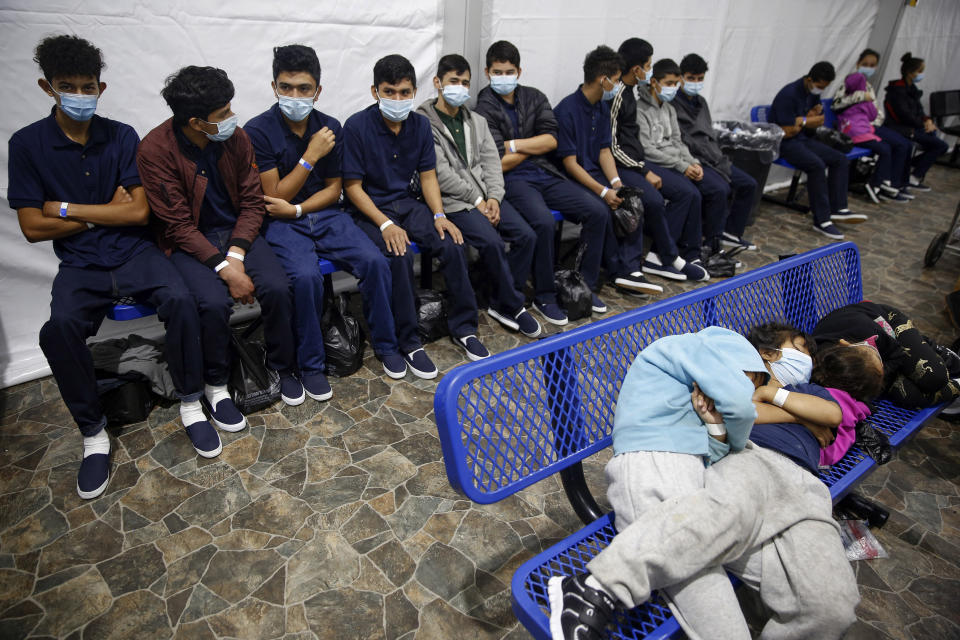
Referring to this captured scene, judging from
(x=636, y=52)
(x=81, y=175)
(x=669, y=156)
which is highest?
(x=636, y=52)

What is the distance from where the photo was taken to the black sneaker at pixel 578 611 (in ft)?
4.77

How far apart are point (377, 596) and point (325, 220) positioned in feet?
7.18

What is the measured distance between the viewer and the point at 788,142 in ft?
21.4

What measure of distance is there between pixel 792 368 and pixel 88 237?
3.26m

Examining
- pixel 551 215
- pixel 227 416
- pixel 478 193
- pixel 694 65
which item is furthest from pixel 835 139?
pixel 227 416

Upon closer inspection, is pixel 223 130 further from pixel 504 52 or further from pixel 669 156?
pixel 669 156

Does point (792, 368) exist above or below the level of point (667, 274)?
above

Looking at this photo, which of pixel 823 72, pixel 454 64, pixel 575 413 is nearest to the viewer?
pixel 575 413

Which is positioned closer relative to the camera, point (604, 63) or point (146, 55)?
point (146, 55)

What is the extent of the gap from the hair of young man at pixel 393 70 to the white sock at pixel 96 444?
2382 mm

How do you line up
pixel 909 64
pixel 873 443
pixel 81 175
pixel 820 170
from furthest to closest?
pixel 909 64
pixel 820 170
pixel 81 175
pixel 873 443

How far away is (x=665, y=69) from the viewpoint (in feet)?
16.5

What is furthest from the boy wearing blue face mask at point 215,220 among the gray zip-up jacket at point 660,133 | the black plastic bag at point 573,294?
the gray zip-up jacket at point 660,133

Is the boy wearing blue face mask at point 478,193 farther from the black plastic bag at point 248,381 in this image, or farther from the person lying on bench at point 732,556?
the person lying on bench at point 732,556
